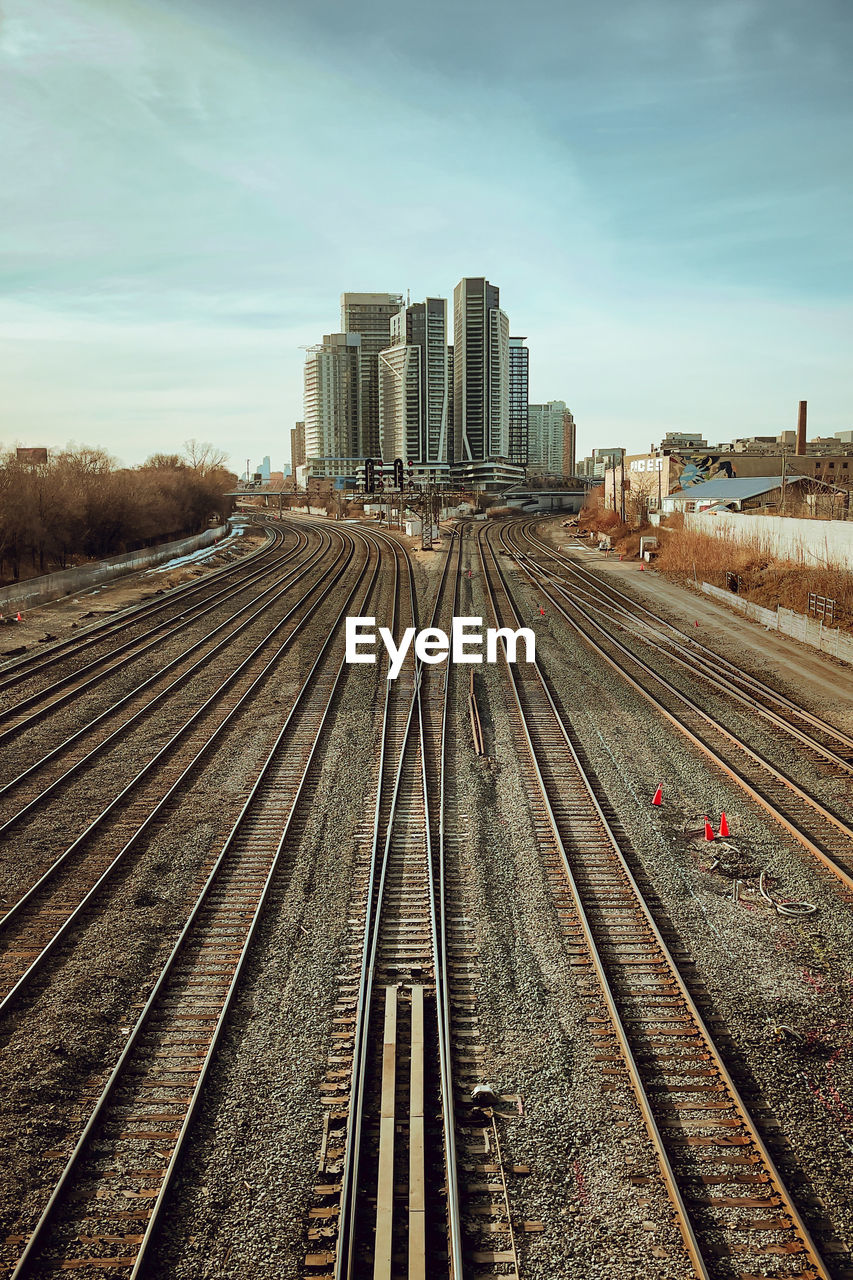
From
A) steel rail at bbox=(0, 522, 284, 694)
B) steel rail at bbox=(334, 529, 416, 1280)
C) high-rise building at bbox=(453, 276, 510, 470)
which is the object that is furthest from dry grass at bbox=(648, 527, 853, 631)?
high-rise building at bbox=(453, 276, 510, 470)

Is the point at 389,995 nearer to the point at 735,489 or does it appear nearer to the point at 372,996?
the point at 372,996

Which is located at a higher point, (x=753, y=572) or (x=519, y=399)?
(x=519, y=399)

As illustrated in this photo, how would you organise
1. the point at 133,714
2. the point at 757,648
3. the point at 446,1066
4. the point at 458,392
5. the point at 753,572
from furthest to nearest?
the point at 458,392
the point at 753,572
the point at 757,648
the point at 133,714
the point at 446,1066

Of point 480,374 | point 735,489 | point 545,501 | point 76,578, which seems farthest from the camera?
point 480,374

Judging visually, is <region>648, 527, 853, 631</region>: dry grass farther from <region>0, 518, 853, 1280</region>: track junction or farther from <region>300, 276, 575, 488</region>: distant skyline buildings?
<region>300, 276, 575, 488</region>: distant skyline buildings

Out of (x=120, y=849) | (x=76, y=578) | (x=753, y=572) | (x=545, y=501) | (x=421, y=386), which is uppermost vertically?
(x=421, y=386)

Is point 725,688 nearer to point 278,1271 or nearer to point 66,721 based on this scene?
point 66,721

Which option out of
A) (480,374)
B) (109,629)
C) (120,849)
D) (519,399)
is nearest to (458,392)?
(480,374)
